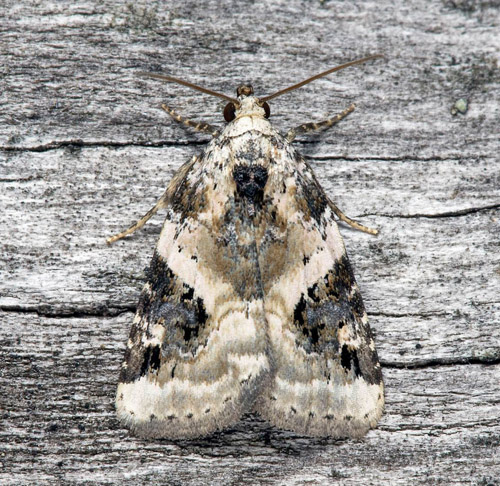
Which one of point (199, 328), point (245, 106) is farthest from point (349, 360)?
point (245, 106)

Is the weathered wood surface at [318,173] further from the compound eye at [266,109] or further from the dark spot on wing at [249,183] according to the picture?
the dark spot on wing at [249,183]

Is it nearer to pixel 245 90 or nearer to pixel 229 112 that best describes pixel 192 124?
pixel 229 112

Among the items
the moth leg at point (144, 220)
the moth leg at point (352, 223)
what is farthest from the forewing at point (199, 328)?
the moth leg at point (352, 223)

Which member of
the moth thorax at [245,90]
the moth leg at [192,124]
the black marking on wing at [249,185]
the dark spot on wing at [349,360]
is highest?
the moth thorax at [245,90]

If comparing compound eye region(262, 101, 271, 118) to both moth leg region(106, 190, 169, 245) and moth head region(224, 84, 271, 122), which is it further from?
moth leg region(106, 190, 169, 245)

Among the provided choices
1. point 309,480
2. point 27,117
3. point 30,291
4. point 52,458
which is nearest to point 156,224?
point 30,291

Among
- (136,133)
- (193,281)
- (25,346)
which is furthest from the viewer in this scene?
(136,133)

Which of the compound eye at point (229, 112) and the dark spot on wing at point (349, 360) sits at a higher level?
the compound eye at point (229, 112)

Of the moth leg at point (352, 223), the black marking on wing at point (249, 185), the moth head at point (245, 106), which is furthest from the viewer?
the moth leg at point (352, 223)

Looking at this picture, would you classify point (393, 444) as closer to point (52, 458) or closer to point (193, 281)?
point (193, 281)
